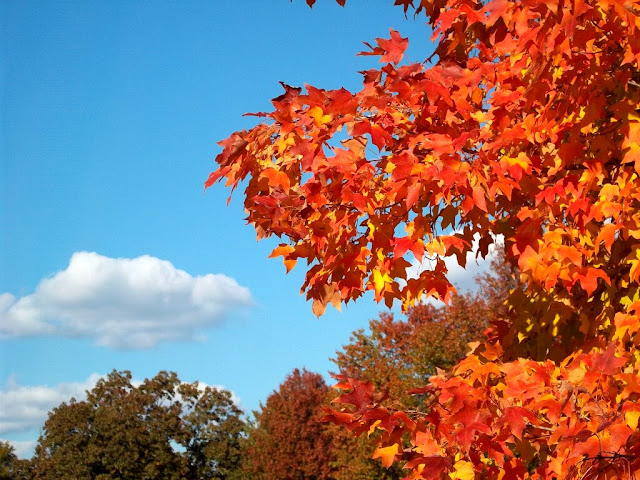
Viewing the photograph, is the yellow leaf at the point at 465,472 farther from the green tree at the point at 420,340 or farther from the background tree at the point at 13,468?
the background tree at the point at 13,468

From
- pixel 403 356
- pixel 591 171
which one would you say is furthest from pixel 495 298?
pixel 591 171

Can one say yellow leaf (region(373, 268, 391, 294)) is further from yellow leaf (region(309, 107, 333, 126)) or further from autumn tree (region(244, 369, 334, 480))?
autumn tree (region(244, 369, 334, 480))

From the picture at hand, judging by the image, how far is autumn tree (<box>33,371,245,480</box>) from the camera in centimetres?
5591

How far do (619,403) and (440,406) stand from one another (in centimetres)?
127

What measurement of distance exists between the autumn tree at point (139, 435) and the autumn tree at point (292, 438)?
10.1 feet

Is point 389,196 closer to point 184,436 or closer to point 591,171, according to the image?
point 591,171

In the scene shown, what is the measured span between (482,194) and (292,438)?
50146 mm

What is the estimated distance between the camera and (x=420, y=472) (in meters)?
5.48

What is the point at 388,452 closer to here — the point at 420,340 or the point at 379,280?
the point at 379,280

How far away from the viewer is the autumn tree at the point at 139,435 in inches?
2201

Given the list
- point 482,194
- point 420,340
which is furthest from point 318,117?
point 420,340

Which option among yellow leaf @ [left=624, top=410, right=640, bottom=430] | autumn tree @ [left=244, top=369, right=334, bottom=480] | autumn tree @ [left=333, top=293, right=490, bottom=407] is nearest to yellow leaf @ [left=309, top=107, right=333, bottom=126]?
yellow leaf @ [left=624, top=410, right=640, bottom=430]

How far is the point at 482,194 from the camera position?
4.95 metres

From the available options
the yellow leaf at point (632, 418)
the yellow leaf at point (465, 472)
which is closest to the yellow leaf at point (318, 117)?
the yellow leaf at point (465, 472)
